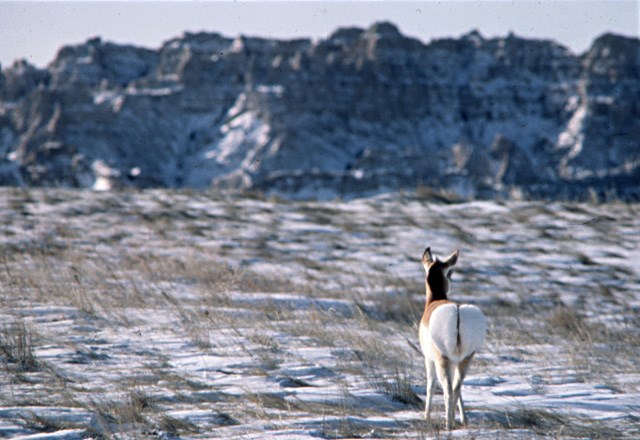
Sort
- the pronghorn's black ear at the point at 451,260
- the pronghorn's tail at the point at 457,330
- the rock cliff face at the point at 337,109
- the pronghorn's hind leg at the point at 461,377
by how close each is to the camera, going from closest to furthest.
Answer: the pronghorn's tail at the point at 457,330 → the pronghorn's hind leg at the point at 461,377 → the pronghorn's black ear at the point at 451,260 → the rock cliff face at the point at 337,109

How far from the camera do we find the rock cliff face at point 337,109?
119188 millimetres

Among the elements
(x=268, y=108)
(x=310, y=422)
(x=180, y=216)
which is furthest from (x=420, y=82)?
(x=310, y=422)

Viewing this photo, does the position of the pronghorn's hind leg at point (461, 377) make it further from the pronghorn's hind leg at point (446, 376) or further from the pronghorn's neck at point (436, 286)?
the pronghorn's neck at point (436, 286)

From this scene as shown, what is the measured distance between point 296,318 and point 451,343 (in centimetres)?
312

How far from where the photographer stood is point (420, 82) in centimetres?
14688

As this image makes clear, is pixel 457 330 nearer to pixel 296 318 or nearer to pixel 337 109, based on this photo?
pixel 296 318

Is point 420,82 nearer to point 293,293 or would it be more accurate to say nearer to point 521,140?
point 521,140

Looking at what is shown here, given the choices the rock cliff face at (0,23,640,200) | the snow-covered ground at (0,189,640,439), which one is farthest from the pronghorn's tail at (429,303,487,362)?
the rock cliff face at (0,23,640,200)

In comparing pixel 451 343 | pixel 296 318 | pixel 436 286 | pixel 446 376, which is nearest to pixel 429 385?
pixel 446 376

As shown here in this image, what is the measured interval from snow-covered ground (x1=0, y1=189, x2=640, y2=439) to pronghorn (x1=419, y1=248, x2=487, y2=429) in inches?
7.0

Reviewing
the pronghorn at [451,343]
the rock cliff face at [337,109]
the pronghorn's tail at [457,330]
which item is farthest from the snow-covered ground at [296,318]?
the rock cliff face at [337,109]

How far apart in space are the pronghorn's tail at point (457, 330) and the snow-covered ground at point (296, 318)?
0.40 meters

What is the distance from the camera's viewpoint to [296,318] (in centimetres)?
724

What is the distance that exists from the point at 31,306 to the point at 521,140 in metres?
136
